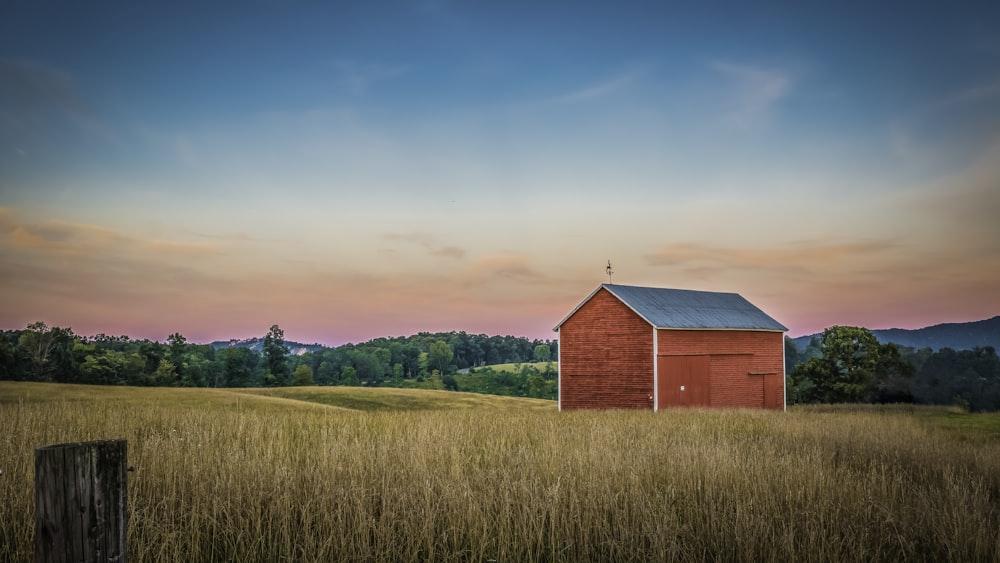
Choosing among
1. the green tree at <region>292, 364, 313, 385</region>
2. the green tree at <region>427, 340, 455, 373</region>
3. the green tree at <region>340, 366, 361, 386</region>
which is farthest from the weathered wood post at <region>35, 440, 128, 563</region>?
the green tree at <region>427, 340, 455, 373</region>

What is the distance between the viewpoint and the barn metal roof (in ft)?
104

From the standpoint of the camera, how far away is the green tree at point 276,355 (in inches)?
3361

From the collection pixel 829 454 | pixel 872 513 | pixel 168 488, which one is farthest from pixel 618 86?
pixel 168 488

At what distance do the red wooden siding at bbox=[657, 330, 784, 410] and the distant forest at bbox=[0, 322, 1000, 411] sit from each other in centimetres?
993

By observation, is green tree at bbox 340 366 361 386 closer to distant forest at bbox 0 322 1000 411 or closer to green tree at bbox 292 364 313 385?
distant forest at bbox 0 322 1000 411

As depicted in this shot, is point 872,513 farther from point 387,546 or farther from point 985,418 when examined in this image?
point 985,418

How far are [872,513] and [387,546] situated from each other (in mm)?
5653

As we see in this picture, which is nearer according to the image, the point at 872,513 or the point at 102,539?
the point at 102,539

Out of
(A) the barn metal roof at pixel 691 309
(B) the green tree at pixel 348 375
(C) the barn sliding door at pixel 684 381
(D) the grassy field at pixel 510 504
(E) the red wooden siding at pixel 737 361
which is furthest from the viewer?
(B) the green tree at pixel 348 375

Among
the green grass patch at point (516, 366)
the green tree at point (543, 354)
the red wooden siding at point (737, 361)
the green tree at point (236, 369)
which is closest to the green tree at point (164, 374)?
the green tree at point (236, 369)

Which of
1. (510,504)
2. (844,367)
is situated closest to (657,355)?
(844,367)

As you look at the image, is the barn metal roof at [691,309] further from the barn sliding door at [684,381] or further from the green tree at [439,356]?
the green tree at [439,356]

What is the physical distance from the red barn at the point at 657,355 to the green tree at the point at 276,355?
60.3 m

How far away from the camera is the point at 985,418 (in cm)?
3075
